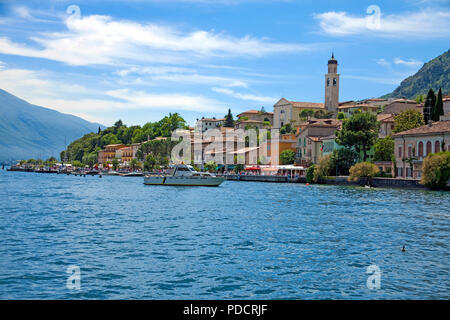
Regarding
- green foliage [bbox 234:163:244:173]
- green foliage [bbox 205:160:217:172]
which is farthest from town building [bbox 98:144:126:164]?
green foliage [bbox 234:163:244:173]

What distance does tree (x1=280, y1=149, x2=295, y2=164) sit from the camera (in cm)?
9488

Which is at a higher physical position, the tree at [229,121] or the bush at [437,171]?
the tree at [229,121]

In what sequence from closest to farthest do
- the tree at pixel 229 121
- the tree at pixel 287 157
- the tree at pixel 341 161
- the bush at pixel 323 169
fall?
the bush at pixel 323 169
the tree at pixel 341 161
the tree at pixel 287 157
the tree at pixel 229 121

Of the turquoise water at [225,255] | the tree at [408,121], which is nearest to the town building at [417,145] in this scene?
the tree at [408,121]

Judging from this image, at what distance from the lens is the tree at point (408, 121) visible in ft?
233

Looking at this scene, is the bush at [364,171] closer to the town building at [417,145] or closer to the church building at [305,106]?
the town building at [417,145]

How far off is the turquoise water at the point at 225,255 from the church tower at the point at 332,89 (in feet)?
385

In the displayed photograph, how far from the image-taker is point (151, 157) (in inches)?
4801

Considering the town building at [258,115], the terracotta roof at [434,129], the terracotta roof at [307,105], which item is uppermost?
the terracotta roof at [307,105]

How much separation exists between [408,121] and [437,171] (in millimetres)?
23340

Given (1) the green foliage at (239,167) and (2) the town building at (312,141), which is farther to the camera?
(1) the green foliage at (239,167)
